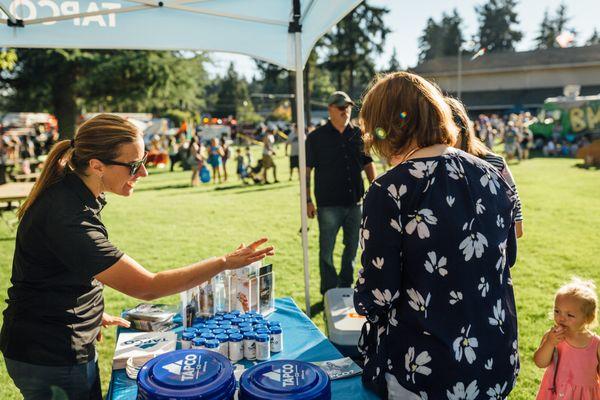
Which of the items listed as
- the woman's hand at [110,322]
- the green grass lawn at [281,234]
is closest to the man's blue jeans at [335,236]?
the green grass lawn at [281,234]

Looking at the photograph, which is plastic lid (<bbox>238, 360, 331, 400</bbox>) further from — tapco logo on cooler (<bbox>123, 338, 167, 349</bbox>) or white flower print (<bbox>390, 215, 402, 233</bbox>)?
tapco logo on cooler (<bbox>123, 338, 167, 349</bbox>)

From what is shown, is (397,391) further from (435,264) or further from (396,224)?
(396,224)

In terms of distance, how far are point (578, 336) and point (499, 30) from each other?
86.5 meters

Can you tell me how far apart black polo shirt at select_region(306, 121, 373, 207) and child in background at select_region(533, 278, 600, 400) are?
2.55 metres

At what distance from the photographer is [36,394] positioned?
6.20 feet

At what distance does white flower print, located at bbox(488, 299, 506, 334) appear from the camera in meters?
1.56

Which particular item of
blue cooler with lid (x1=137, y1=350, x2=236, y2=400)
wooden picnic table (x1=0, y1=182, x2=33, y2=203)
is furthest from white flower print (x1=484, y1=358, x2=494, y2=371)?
wooden picnic table (x1=0, y1=182, x2=33, y2=203)

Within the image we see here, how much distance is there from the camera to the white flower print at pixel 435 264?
59.1 inches

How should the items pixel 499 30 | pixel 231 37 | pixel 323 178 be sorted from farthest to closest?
pixel 499 30 < pixel 323 178 < pixel 231 37

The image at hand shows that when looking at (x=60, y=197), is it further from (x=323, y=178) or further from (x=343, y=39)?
(x=343, y=39)

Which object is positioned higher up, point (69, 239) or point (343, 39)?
point (343, 39)

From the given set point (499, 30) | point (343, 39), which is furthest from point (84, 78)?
point (499, 30)

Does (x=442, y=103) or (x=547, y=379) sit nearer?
(x=442, y=103)

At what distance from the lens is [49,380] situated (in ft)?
6.09
